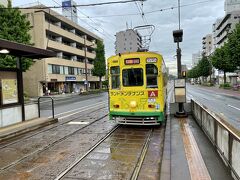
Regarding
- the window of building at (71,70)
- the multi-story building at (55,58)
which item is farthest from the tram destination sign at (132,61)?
the window of building at (71,70)

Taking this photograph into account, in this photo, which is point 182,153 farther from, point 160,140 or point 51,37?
point 51,37

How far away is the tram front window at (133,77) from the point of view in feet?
35.4

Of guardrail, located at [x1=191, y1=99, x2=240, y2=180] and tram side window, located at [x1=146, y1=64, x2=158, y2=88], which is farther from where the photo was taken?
tram side window, located at [x1=146, y1=64, x2=158, y2=88]

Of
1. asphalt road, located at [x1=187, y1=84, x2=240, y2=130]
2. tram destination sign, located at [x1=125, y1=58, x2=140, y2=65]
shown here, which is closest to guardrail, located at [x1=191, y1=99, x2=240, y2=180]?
tram destination sign, located at [x1=125, y1=58, x2=140, y2=65]

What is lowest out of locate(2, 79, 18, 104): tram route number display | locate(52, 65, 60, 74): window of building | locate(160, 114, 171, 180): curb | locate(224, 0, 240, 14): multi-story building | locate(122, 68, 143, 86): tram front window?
locate(160, 114, 171, 180): curb

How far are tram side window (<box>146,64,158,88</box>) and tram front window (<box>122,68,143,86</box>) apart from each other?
0.29m

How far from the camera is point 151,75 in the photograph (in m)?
10.7

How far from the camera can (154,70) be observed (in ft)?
35.1

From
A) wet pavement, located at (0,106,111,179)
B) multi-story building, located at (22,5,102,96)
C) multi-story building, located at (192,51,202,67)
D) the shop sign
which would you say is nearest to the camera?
wet pavement, located at (0,106,111,179)

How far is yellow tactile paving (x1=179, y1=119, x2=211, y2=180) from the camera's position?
538cm

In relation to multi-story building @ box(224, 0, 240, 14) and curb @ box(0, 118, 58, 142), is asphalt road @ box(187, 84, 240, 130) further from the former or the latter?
multi-story building @ box(224, 0, 240, 14)

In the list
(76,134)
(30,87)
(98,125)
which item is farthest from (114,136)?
(30,87)

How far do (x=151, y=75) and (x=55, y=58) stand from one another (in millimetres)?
42829

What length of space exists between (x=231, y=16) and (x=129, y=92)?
83.0 meters
